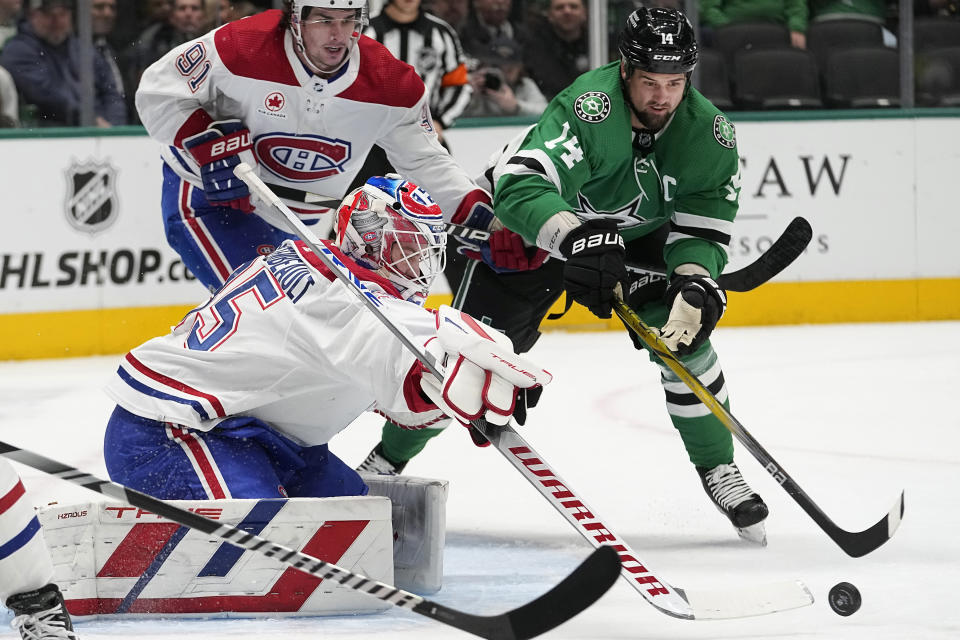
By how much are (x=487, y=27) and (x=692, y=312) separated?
3.43m

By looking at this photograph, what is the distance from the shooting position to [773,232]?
19.5 ft

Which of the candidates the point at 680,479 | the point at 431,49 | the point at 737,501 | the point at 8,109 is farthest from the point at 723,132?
the point at 8,109

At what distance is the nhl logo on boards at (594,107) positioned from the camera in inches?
114

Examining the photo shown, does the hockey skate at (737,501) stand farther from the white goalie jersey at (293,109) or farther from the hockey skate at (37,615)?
the hockey skate at (37,615)

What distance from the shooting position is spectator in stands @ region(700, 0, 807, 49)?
6.18 meters

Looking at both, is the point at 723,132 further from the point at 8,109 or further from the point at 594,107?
the point at 8,109

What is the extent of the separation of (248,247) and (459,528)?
83 centimetres

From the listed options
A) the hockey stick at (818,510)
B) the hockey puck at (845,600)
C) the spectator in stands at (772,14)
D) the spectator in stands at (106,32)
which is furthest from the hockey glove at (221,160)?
the spectator in stands at (772,14)

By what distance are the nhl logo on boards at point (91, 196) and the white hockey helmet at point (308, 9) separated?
238 centimetres

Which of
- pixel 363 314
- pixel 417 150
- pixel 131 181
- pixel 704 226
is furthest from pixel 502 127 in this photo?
pixel 363 314

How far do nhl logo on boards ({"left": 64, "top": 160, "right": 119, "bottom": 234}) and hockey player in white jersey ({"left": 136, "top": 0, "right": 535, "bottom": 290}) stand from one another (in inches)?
82.3

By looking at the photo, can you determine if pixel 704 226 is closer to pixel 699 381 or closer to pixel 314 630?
pixel 699 381

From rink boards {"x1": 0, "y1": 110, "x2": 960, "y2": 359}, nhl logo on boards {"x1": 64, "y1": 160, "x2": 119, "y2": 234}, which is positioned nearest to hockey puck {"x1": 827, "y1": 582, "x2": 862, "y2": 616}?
rink boards {"x1": 0, "y1": 110, "x2": 960, "y2": 359}

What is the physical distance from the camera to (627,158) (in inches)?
115
